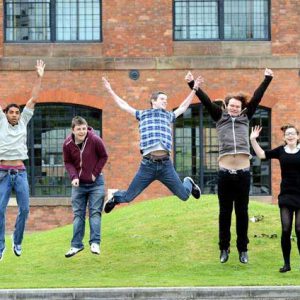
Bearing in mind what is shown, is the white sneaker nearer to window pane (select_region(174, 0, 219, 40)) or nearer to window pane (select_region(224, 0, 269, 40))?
window pane (select_region(174, 0, 219, 40))

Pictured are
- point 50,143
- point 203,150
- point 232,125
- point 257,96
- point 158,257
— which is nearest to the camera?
point 232,125

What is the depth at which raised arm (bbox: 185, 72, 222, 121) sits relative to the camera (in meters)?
14.4

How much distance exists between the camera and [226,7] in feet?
88.8

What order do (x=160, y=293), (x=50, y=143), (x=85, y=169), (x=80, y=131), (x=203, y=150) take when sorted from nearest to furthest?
(x=160, y=293) → (x=80, y=131) → (x=85, y=169) → (x=50, y=143) → (x=203, y=150)

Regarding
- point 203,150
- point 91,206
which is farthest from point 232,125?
point 203,150

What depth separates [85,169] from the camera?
46.4 ft

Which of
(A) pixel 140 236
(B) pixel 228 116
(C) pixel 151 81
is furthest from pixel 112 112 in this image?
(B) pixel 228 116

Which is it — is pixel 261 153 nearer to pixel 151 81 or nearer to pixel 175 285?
pixel 175 285

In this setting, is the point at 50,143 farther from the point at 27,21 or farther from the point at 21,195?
the point at 21,195

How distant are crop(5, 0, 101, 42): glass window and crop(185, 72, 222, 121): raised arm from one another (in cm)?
1258

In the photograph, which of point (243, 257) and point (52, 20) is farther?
point (52, 20)

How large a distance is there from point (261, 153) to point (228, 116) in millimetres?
684

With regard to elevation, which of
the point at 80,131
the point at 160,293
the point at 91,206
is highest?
the point at 80,131

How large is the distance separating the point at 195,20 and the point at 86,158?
532 inches
